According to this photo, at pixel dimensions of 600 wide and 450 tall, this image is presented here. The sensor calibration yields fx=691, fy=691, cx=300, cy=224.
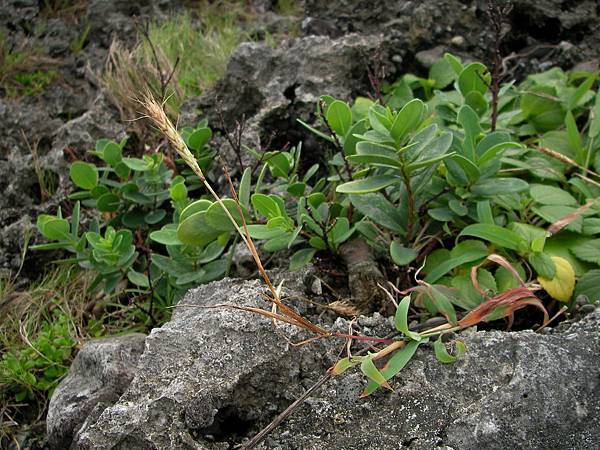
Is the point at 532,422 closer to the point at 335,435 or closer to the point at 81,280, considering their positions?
the point at 335,435

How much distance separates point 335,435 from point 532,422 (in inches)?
21.9

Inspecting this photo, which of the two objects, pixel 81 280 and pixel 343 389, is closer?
pixel 343 389

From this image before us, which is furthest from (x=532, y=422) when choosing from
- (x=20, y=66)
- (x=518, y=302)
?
(x=20, y=66)

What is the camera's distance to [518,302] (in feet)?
7.46

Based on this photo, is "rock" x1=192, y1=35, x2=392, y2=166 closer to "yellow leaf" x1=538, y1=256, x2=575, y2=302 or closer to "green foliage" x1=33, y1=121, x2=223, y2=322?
"green foliage" x1=33, y1=121, x2=223, y2=322

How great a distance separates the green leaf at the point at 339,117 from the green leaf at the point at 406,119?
39cm

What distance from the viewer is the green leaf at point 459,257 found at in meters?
2.42

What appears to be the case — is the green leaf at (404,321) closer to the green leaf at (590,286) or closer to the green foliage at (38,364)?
the green leaf at (590,286)

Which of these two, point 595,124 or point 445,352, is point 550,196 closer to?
point 595,124

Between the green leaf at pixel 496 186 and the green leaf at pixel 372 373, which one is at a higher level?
the green leaf at pixel 496 186

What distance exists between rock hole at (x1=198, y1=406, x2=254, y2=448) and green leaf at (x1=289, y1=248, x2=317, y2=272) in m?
0.59

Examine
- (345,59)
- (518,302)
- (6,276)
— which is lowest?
(6,276)

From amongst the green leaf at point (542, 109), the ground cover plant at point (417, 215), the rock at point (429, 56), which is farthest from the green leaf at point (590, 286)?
the rock at point (429, 56)

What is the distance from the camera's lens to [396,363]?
2.04m
